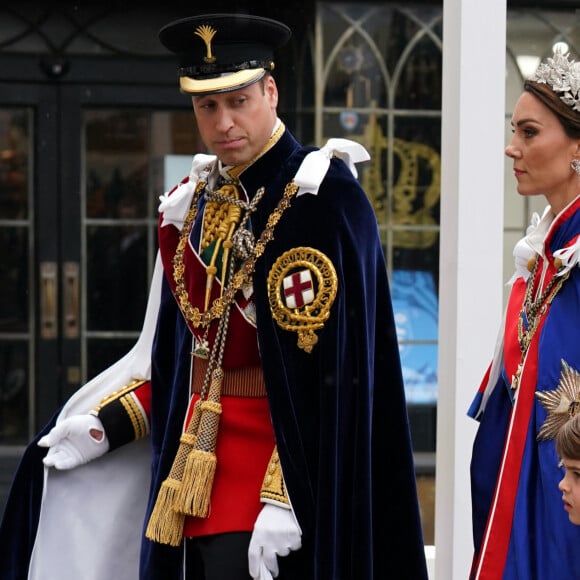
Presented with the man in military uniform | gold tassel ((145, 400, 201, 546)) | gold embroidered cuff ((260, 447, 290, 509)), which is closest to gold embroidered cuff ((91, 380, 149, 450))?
the man in military uniform

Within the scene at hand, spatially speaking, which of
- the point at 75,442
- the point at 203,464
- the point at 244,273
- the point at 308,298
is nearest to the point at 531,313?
the point at 308,298

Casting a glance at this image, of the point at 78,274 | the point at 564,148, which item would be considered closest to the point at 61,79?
the point at 78,274

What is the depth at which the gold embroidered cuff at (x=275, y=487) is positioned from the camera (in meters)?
2.95

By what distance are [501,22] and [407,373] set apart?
249cm

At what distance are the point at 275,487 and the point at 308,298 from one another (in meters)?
0.40

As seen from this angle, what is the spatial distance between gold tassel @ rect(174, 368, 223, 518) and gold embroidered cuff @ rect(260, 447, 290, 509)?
0.12m

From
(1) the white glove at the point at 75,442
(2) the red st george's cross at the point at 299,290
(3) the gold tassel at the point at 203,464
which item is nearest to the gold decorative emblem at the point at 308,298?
(2) the red st george's cross at the point at 299,290

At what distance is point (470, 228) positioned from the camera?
3.75 metres

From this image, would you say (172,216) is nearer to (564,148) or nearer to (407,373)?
→ (564,148)

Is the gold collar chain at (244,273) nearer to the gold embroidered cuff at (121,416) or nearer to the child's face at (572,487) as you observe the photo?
the gold embroidered cuff at (121,416)

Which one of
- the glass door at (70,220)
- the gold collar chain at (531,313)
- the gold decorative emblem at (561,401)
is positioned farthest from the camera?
the glass door at (70,220)

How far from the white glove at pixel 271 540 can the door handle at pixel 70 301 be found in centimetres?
329

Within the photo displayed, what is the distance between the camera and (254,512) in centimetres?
301

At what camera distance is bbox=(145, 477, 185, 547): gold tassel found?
305cm
